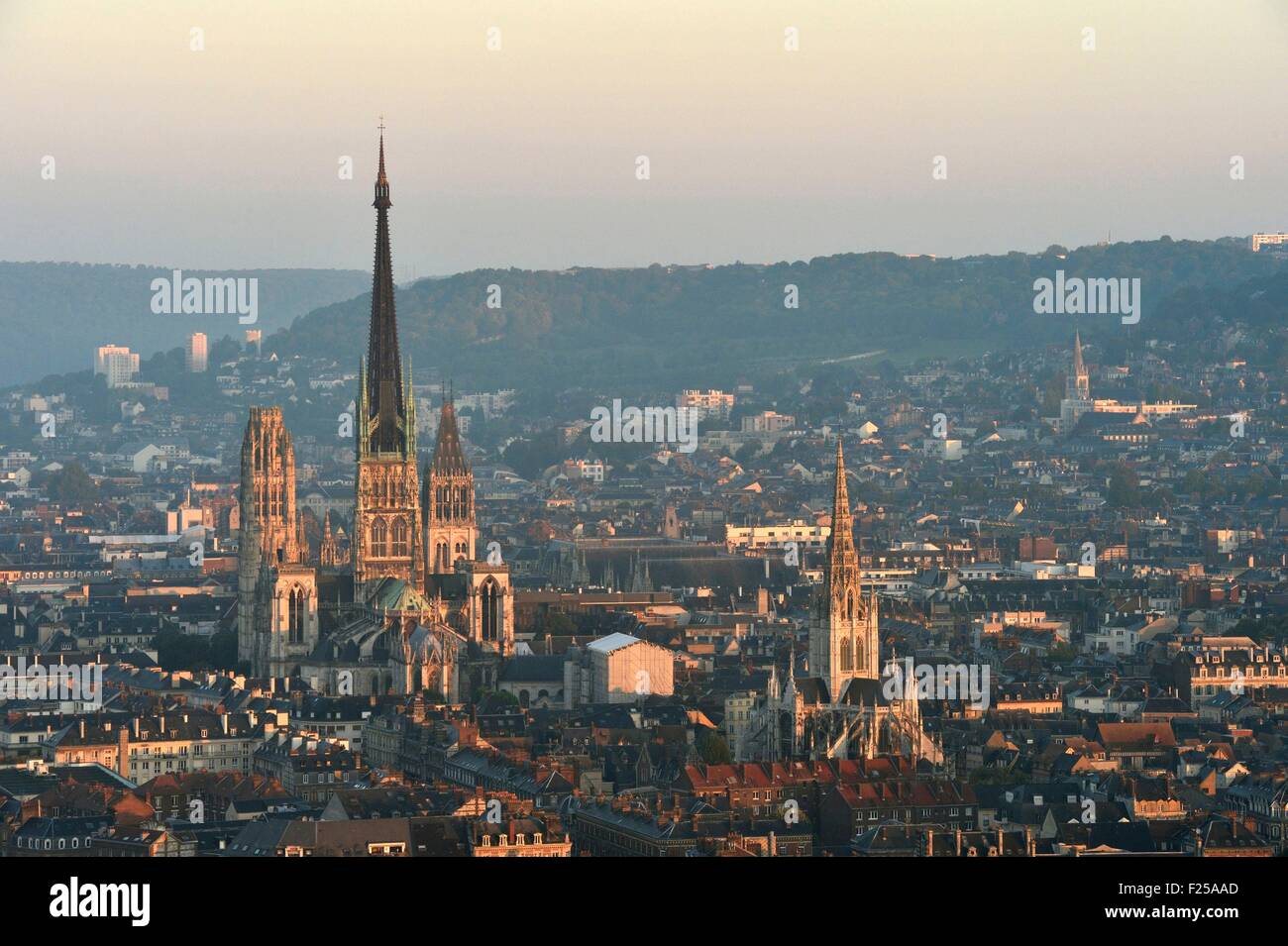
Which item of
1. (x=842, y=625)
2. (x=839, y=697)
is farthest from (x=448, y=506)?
(x=839, y=697)

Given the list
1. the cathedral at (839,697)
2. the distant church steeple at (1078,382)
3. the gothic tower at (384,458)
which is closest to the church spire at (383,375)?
the gothic tower at (384,458)

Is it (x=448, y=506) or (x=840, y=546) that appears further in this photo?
(x=448, y=506)

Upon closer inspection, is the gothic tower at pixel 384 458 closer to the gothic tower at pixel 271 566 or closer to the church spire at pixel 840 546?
the gothic tower at pixel 271 566

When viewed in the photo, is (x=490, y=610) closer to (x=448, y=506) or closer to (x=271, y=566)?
(x=271, y=566)

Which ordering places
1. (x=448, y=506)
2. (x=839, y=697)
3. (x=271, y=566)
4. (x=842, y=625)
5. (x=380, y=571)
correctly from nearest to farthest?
(x=839, y=697) < (x=842, y=625) < (x=271, y=566) < (x=380, y=571) < (x=448, y=506)
